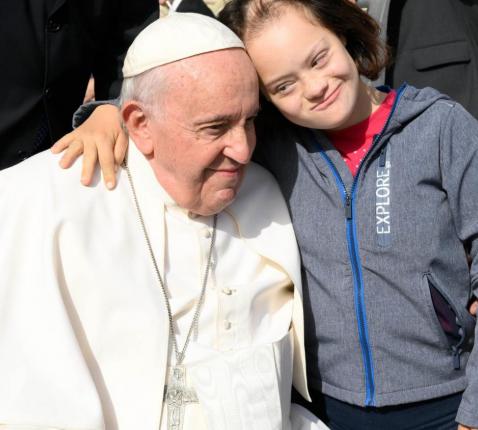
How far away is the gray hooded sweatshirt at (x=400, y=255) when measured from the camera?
236cm

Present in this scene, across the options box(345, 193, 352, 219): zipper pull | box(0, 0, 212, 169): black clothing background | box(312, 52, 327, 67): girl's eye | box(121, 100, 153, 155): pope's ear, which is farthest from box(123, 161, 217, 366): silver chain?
box(312, 52, 327, 67): girl's eye

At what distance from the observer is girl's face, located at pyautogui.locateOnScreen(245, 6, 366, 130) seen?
2.37 m

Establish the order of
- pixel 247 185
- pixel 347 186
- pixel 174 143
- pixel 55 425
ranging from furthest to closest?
1. pixel 247 185
2. pixel 347 186
3. pixel 174 143
4. pixel 55 425

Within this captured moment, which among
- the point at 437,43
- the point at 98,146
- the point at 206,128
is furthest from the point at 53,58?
the point at 437,43

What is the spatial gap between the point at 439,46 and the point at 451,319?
4.63 ft

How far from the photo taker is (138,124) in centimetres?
241

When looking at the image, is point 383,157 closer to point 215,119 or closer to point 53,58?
point 215,119

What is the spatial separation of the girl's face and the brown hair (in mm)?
31

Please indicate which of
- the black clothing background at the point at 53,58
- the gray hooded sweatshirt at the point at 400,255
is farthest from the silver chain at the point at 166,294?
the black clothing background at the point at 53,58

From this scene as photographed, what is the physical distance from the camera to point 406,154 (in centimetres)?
240

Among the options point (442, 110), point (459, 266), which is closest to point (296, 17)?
point (442, 110)

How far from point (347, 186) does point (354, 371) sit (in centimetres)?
62

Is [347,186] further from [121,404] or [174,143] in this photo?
[121,404]

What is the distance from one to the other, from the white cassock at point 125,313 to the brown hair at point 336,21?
21.7 inches
